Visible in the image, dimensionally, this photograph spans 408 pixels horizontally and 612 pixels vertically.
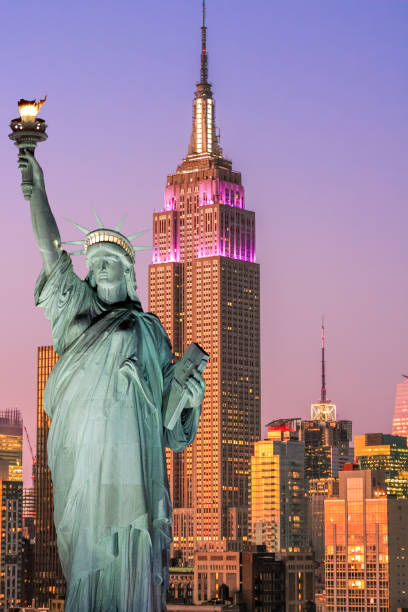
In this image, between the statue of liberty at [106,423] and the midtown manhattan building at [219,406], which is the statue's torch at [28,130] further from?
the midtown manhattan building at [219,406]

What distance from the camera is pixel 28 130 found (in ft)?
62.7

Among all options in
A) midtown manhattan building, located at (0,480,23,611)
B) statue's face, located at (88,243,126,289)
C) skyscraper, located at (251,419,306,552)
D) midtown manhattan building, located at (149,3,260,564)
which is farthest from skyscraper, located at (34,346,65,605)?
statue's face, located at (88,243,126,289)

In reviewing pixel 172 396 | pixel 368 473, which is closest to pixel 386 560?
pixel 368 473

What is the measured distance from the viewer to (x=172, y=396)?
19.2 meters

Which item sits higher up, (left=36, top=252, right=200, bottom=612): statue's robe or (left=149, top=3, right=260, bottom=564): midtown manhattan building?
(left=149, top=3, right=260, bottom=564): midtown manhattan building

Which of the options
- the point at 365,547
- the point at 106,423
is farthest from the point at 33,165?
A: the point at 365,547

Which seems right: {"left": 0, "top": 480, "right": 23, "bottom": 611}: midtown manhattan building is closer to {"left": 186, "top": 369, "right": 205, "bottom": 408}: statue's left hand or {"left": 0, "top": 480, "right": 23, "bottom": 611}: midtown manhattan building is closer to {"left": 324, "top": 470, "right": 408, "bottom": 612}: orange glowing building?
{"left": 324, "top": 470, "right": 408, "bottom": 612}: orange glowing building

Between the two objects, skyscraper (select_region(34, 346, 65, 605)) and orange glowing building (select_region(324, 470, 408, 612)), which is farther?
skyscraper (select_region(34, 346, 65, 605))

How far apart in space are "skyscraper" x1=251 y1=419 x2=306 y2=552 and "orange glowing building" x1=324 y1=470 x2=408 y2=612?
93.1 ft

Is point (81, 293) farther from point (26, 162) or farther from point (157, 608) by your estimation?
point (157, 608)

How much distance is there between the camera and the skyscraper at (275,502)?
190250mm

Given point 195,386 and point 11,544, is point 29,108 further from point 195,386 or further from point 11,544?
point 11,544

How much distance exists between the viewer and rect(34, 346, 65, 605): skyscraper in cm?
16450

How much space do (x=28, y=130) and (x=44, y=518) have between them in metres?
161
